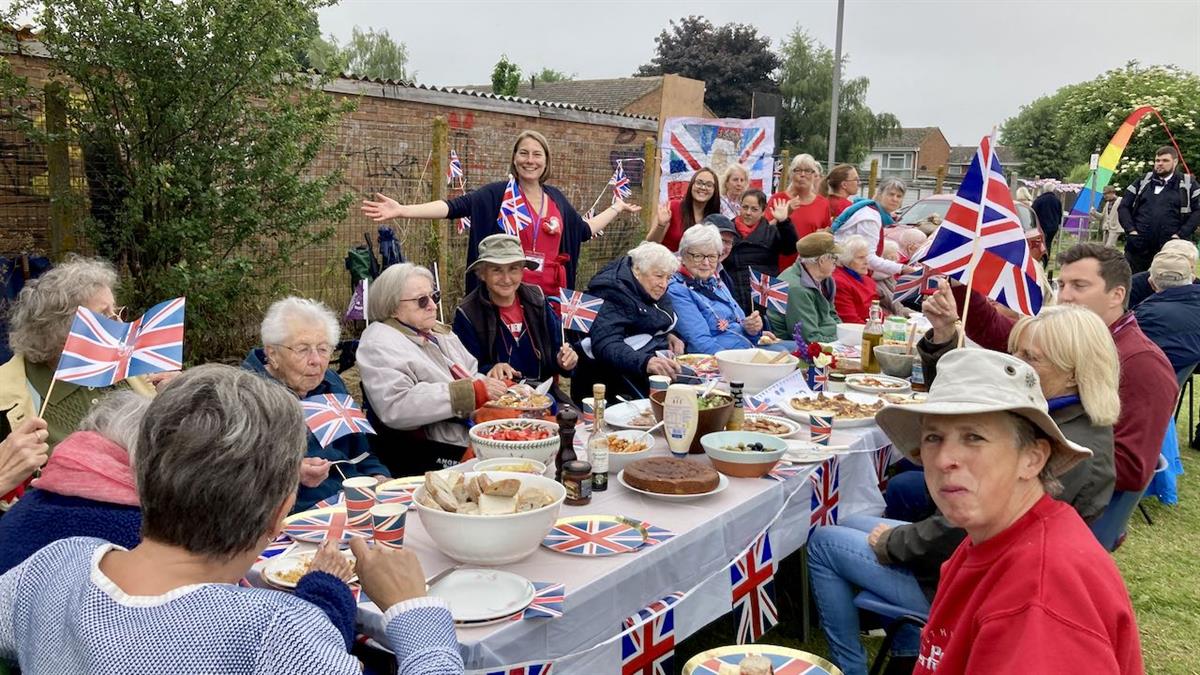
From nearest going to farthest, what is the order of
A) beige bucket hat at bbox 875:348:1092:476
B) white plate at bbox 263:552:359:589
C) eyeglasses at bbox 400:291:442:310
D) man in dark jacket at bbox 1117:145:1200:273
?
beige bucket hat at bbox 875:348:1092:476
white plate at bbox 263:552:359:589
eyeglasses at bbox 400:291:442:310
man in dark jacket at bbox 1117:145:1200:273

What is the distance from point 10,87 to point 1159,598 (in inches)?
281

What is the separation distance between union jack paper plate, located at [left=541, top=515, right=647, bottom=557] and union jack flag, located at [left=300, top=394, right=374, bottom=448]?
752 millimetres

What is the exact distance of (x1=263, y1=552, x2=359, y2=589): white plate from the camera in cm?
199

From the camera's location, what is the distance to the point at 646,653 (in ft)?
7.52

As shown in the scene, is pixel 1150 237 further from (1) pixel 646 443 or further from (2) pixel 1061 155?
(2) pixel 1061 155

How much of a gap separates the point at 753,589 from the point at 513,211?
319 centimetres

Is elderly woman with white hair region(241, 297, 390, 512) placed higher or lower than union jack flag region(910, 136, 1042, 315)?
lower

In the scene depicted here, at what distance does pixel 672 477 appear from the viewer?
8.79 feet

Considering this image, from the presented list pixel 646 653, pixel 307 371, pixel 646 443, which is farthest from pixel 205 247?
pixel 646 653

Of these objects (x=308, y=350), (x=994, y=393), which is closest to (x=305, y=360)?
(x=308, y=350)

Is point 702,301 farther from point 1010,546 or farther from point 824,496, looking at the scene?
point 1010,546

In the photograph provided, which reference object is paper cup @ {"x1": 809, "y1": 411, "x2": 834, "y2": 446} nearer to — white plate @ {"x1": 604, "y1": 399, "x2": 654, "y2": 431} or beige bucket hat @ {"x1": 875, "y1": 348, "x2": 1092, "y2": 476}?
white plate @ {"x1": 604, "y1": 399, "x2": 654, "y2": 431}

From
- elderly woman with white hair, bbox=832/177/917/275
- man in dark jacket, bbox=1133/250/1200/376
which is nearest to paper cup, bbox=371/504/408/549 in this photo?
man in dark jacket, bbox=1133/250/1200/376

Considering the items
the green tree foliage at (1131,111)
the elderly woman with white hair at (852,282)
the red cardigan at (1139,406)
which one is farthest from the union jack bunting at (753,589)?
the green tree foliage at (1131,111)
